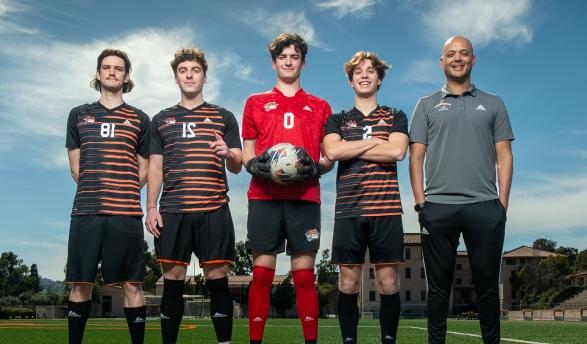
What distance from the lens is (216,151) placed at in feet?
19.0

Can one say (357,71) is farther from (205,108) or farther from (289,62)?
(205,108)

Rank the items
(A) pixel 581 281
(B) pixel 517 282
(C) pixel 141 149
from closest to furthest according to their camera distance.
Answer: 1. (C) pixel 141 149
2. (A) pixel 581 281
3. (B) pixel 517 282

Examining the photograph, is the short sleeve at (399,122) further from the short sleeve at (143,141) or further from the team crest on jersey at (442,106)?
Result: the short sleeve at (143,141)

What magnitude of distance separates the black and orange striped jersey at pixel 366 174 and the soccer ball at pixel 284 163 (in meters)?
0.63

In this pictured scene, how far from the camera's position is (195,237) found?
5824 mm

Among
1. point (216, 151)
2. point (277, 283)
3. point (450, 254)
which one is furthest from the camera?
point (277, 283)

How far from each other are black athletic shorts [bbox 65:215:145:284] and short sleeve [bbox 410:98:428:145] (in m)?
2.36

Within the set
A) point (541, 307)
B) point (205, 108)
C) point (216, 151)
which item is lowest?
point (541, 307)

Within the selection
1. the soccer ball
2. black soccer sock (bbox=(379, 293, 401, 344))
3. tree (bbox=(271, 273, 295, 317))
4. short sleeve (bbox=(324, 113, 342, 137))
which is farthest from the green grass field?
tree (bbox=(271, 273, 295, 317))

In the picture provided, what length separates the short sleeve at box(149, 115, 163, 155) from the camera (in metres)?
6.10

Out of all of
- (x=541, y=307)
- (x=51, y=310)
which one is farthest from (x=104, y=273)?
(x=541, y=307)

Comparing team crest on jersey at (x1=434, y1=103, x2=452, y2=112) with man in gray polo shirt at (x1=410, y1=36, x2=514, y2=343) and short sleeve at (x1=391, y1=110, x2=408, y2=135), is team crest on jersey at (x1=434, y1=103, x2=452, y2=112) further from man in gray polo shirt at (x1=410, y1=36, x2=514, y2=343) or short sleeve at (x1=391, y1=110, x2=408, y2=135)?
short sleeve at (x1=391, y1=110, x2=408, y2=135)

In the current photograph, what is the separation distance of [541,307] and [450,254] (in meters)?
72.9

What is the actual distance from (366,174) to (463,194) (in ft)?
2.70
